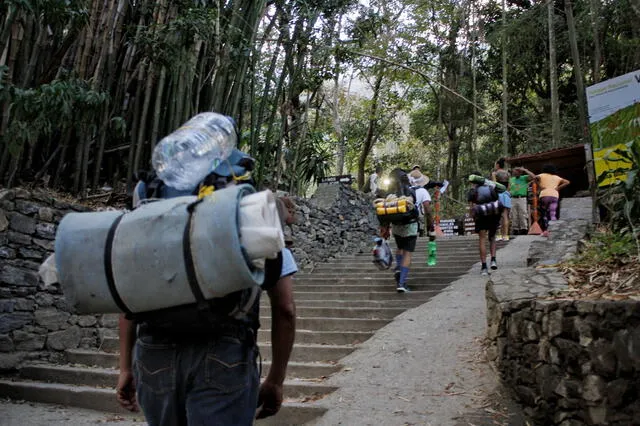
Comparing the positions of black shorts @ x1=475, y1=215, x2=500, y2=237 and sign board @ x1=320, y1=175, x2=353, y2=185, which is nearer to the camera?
black shorts @ x1=475, y1=215, x2=500, y2=237

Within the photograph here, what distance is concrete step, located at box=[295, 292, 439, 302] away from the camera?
7.29 metres

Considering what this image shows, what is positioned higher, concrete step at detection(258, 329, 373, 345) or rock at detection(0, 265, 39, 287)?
rock at detection(0, 265, 39, 287)

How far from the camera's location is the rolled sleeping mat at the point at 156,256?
1453 mm

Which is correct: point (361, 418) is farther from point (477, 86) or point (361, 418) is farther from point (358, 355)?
point (477, 86)

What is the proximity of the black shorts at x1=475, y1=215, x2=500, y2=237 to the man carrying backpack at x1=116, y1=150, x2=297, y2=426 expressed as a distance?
20.6ft

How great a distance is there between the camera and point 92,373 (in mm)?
5484

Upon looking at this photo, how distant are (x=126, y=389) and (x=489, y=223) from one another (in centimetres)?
648

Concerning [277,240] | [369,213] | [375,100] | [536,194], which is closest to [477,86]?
[375,100]

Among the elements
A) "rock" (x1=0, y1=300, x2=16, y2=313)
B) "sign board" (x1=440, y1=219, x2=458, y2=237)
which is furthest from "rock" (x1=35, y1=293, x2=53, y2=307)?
"sign board" (x1=440, y1=219, x2=458, y2=237)

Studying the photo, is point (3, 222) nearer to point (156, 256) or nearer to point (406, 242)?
point (406, 242)

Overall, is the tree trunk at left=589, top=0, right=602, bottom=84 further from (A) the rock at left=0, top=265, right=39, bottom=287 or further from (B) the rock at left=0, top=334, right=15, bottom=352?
(B) the rock at left=0, top=334, right=15, bottom=352

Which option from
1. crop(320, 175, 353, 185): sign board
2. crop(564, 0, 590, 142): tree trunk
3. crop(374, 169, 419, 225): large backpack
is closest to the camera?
crop(374, 169, 419, 225): large backpack

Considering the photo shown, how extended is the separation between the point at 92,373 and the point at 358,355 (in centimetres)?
262

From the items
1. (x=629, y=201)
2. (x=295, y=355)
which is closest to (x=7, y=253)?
(x=295, y=355)
